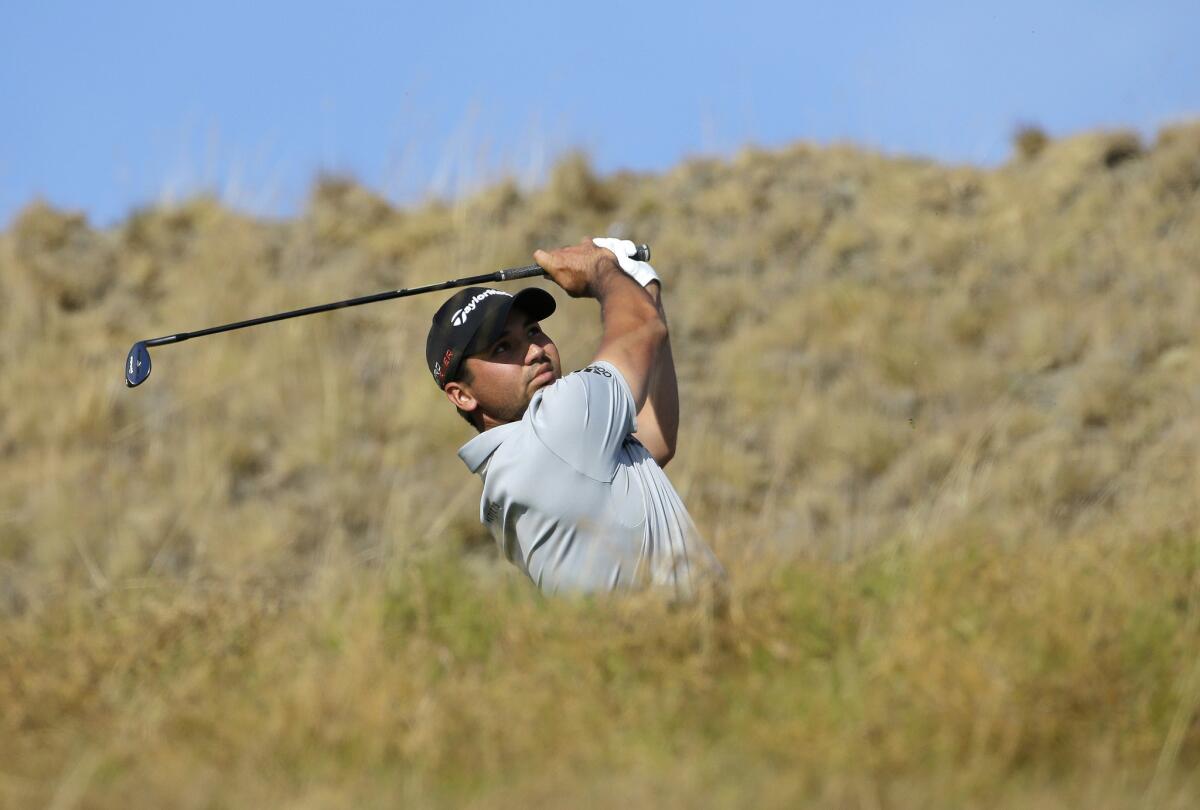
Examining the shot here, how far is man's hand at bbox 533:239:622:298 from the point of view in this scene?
5.64 metres

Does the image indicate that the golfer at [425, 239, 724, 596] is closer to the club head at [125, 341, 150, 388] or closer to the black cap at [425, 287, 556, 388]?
the black cap at [425, 287, 556, 388]

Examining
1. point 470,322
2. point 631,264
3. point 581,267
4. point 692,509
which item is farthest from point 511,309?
point 692,509

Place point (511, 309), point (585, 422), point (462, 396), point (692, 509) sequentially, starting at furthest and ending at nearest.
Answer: point (692, 509) → point (462, 396) → point (511, 309) → point (585, 422)

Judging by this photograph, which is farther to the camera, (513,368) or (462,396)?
(462,396)

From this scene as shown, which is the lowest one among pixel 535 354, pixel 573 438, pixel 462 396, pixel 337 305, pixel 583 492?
pixel 583 492

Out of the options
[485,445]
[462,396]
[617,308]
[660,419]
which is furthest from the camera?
[660,419]

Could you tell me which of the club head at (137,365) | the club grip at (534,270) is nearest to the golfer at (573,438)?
the club grip at (534,270)

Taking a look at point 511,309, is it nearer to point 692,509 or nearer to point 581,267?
point 581,267

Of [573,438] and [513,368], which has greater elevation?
[513,368]

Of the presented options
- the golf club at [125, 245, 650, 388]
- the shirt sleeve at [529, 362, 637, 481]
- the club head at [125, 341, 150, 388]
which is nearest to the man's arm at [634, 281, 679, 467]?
the golf club at [125, 245, 650, 388]

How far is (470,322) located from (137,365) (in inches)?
111

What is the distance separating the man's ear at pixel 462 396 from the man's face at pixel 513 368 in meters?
0.04

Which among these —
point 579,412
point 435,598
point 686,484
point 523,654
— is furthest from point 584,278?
point 686,484

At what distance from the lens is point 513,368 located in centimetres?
565
